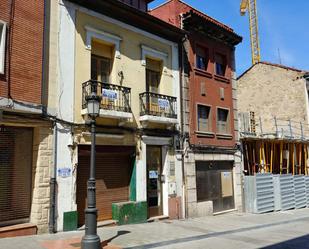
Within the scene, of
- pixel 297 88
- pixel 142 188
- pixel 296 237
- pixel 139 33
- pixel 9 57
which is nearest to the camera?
pixel 9 57

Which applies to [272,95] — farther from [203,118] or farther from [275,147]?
[203,118]

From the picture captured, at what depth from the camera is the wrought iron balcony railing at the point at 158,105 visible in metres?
13.4

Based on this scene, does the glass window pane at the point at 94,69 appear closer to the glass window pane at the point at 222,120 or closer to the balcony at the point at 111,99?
the balcony at the point at 111,99

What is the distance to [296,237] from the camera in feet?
36.7

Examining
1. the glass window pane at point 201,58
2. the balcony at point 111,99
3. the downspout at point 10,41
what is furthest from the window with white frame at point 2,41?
the glass window pane at point 201,58

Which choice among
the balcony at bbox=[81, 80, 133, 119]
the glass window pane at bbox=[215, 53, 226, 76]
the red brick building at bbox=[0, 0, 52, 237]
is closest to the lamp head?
the red brick building at bbox=[0, 0, 52, 237]

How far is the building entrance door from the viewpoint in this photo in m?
13.7

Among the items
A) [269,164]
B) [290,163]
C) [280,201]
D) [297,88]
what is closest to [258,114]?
[297,88]

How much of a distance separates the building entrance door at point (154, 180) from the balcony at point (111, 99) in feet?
7.18

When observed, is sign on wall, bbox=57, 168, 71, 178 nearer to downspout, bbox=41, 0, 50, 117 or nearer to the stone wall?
the stone wall

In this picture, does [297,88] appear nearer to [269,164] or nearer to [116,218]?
[269,164]

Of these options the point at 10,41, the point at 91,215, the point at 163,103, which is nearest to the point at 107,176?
the point at 163,103

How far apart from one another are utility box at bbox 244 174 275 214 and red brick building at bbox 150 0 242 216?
0.45m

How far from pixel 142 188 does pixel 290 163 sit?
12.0 metres
